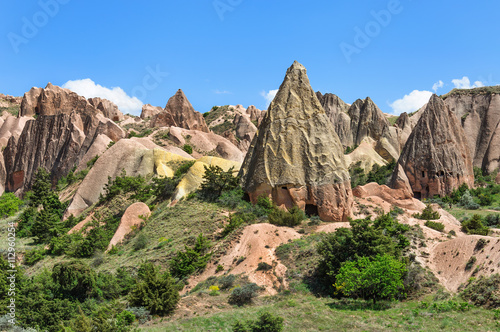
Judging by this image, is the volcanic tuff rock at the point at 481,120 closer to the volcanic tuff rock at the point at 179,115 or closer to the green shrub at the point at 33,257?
the volcanic tuff rock at the point at 179,115

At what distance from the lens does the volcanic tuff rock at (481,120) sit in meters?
62.8

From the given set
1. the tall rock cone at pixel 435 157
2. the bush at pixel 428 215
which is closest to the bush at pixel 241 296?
the bush at pixel 428 215

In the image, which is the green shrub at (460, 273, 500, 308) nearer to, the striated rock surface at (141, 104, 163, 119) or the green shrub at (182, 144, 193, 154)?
the green shrub at (182, 144, 193, 154)

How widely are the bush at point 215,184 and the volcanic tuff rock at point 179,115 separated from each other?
1311 inches

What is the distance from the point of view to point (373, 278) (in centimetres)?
1777

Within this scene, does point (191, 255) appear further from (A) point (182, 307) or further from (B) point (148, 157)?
(B) point (148, 157)

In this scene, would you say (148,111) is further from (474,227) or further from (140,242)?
(474,227)

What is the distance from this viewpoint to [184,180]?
3397 cm

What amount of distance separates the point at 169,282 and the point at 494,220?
1079 inches

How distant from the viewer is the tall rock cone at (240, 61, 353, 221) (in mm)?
28781

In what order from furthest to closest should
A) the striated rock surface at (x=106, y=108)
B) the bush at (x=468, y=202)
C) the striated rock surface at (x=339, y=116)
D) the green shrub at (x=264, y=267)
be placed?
the striated rock surface at (x=106, y=108)
the striated rock surface at (x=339, y=116)
the bush at (x=468, y=202)
the green shrub at (x=264, y=267)

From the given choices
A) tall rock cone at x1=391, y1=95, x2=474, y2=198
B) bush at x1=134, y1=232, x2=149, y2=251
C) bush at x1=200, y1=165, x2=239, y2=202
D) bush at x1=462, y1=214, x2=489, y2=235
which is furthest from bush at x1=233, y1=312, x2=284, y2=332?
tall rock cone at x1=391, y1=95, x2=474, y2=198

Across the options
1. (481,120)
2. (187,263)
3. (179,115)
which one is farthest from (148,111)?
(187,263)

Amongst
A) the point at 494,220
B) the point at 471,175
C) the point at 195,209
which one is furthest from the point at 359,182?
the point at 195,209
